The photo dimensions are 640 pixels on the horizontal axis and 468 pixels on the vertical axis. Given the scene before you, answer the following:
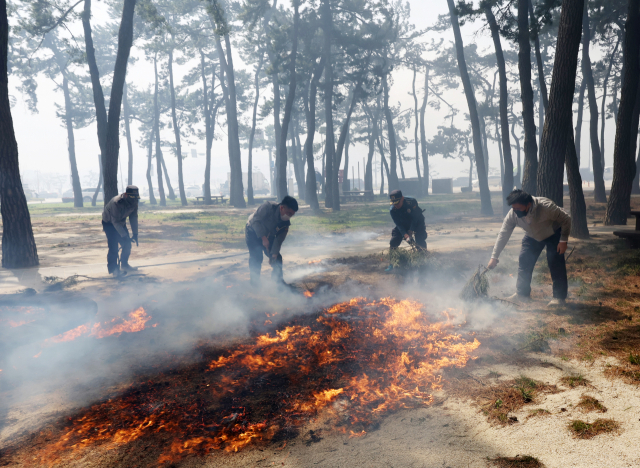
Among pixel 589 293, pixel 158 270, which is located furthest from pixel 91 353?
pixel 589 293

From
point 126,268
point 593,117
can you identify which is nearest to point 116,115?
point 126,268

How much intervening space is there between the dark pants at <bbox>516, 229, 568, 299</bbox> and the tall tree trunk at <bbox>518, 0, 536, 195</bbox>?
6.50 m

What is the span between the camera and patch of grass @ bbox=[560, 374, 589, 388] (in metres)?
3.53

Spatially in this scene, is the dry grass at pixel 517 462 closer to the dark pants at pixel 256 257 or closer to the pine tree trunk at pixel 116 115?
the dark pants at pixel 256 257

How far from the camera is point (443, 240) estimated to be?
1169cm

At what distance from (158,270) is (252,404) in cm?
605

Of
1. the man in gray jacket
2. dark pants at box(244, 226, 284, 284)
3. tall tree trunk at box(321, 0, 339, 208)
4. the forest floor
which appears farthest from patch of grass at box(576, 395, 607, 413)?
tall tree trunk at box(321, 0, 339, 208)

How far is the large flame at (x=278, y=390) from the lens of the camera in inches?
123

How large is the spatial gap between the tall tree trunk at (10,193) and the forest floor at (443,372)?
2.01ft

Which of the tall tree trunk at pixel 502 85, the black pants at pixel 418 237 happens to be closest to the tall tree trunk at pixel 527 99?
the tall tree trunk at pixel 502 85

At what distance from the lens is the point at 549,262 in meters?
5.61

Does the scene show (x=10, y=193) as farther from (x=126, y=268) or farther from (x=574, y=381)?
(x=574, y=381)

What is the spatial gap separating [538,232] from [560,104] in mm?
5095

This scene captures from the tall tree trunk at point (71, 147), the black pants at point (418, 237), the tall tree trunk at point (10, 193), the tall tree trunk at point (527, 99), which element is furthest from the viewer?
the tall tree trunk at point (71, 147)
